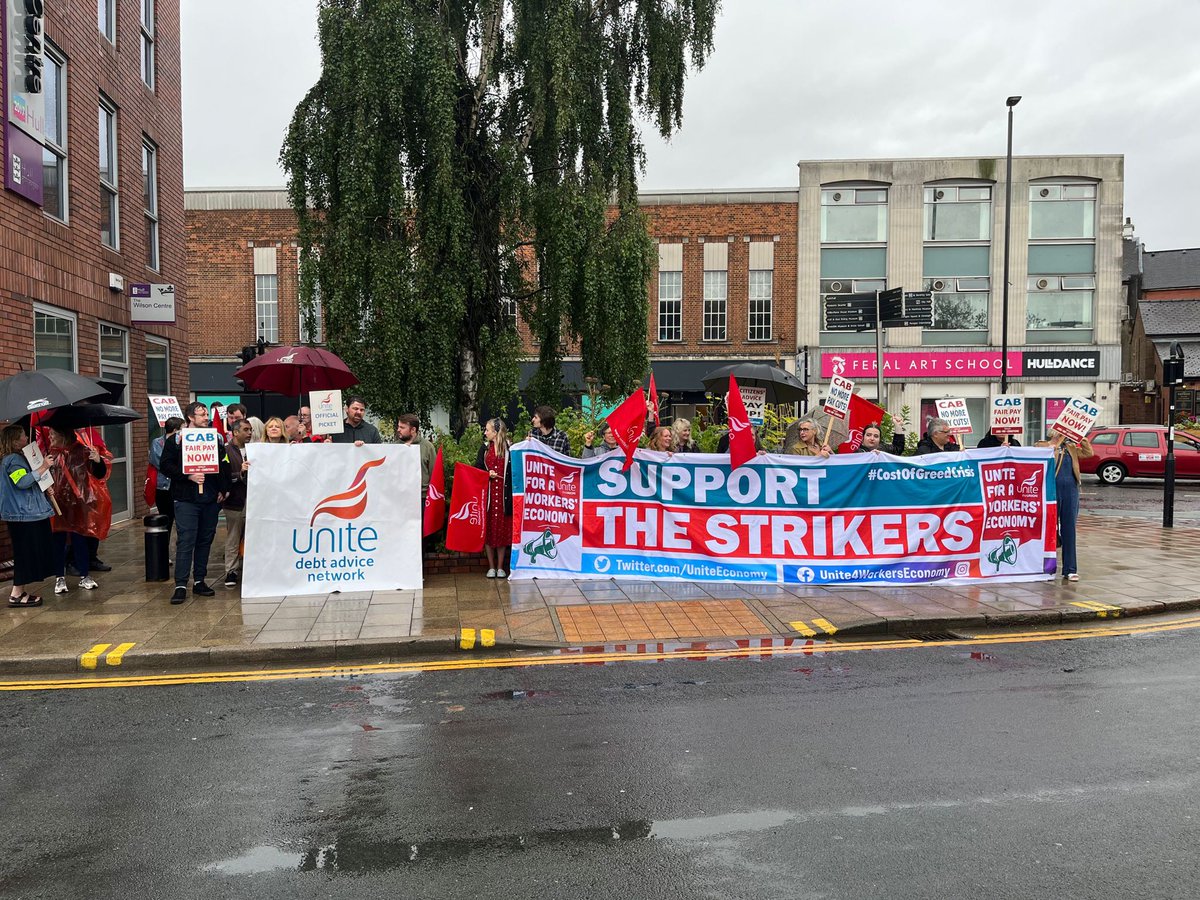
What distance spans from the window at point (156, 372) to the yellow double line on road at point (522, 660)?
Answer: 393 inches

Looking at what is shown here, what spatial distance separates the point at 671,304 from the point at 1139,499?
1704cm

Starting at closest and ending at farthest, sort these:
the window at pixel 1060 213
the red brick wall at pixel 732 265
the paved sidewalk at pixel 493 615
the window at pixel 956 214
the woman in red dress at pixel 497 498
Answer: the paved sidewalk at pixel 493 615 → the woman in red dress at pixel 497 498 → the red brick wall at pixel 732 265 → the window at pixel 1060 213 → the window at pixel 956 214

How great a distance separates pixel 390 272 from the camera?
13703mm

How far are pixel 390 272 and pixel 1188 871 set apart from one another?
12.4m

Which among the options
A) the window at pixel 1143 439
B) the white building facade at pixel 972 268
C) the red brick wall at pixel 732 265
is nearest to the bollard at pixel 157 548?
the red brick wall at pixel 732 265

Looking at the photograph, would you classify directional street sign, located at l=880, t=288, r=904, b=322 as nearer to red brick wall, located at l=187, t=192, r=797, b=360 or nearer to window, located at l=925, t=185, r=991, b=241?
red brick wall, located at l=187, t=192, r=797, b=360

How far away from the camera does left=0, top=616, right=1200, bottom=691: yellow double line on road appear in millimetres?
6402

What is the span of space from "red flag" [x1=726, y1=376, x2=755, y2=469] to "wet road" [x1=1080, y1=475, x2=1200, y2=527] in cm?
1030

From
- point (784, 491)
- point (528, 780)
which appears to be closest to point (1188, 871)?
point (528, 780)

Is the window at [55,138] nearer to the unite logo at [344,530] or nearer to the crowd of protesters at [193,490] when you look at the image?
the crowd of protesters at [193,490]

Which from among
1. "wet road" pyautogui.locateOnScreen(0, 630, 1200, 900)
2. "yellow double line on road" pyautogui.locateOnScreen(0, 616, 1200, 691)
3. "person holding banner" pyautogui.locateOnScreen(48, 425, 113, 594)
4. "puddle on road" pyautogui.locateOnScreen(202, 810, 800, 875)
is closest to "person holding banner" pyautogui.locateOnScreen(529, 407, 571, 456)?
"yellow double line on road" pyautogui.locateOnScreen(0, 616, 1200, 691)

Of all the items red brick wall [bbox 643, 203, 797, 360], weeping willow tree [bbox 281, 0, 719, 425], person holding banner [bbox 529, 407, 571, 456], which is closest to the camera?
person holding banner [bbox 529, 407, 571, 456]

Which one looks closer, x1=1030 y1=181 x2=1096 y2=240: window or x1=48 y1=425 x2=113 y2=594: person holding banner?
x1=48 y1=425 x2=113 y2=594: person holding banner

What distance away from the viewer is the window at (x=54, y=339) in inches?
454
